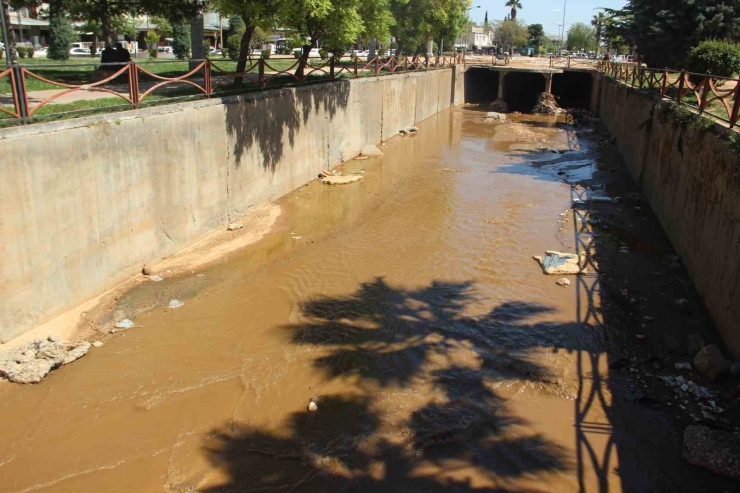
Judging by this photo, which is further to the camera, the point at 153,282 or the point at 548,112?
the point at 548,112

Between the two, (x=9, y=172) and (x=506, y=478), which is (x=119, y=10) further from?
(x=506, y=478)

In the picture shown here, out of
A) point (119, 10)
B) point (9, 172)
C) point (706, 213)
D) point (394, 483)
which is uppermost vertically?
point (119, 10)

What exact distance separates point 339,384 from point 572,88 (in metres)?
44.6

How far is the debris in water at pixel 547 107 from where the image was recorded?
4038 cm

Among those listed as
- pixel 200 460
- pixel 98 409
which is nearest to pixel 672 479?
pixel 200 460

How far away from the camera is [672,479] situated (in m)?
6.28

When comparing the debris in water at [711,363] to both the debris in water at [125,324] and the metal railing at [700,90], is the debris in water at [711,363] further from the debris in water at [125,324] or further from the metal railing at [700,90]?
the debris in water at [125,324]

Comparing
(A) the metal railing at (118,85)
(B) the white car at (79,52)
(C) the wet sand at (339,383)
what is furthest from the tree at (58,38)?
(C) the wet sand at (339,383)

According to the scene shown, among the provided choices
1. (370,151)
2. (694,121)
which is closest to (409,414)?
(694,121)

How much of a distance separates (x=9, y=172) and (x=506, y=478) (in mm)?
7360

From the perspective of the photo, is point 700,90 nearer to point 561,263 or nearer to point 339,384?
point 561,263

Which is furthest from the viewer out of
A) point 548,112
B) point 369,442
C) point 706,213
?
point 548,112

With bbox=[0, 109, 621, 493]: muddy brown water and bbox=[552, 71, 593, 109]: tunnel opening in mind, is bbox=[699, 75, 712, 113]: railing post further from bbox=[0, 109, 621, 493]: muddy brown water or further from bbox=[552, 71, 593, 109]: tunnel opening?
bbox=[552, 71, 593, 109]: tunnel opening

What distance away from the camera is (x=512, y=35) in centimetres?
9012
